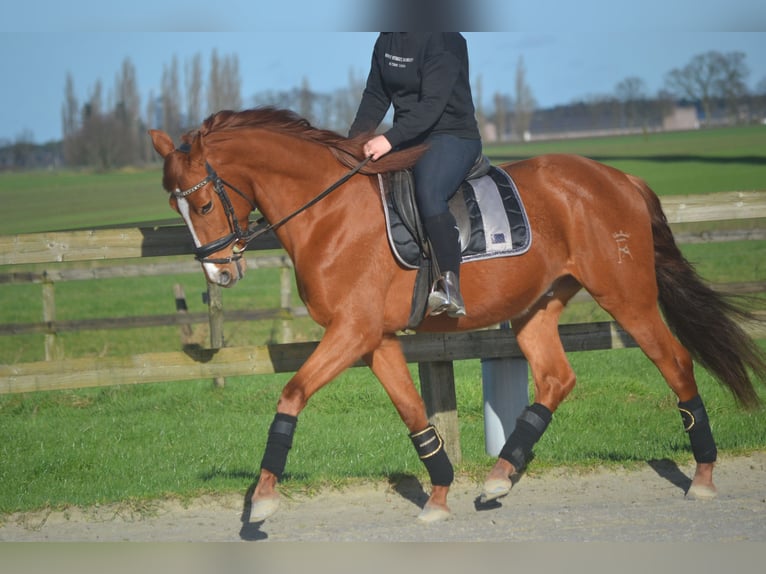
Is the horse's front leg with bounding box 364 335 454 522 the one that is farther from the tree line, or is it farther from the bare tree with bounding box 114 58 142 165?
Result: the bare tree with bounding box 114 58 142 165

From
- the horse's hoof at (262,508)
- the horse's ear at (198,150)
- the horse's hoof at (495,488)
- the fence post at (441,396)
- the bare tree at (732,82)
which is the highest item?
the bare tree at (732,82)

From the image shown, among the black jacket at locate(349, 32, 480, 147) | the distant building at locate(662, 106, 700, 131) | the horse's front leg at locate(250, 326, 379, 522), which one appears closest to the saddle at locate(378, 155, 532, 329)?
the black jacket at locate(349, 32, 480, 147)

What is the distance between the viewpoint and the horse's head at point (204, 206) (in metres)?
4.59

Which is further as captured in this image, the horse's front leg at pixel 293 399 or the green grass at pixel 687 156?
the green grass at pixel 687 156

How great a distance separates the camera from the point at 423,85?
4801mm

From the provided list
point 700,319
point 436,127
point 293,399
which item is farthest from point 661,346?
point 293,399

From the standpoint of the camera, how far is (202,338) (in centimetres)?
1256

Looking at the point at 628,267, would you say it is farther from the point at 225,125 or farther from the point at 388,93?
the point at 225,125

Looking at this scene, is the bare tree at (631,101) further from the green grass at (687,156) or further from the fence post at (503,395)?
the fence post at (503,395)

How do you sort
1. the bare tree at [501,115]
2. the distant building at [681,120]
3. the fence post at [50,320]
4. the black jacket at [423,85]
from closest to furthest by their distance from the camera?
the black jacket at [423,85] → the fence post at [50,320] → the distant building at [681,120] → the bare tree at [501,115]

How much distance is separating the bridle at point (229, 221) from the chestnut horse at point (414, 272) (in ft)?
0.03

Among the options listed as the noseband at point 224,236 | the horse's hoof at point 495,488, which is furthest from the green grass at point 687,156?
the noseband at point 224,236

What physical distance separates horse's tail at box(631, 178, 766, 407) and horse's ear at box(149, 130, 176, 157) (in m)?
2.94

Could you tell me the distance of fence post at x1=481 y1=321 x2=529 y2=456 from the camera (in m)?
6.20
